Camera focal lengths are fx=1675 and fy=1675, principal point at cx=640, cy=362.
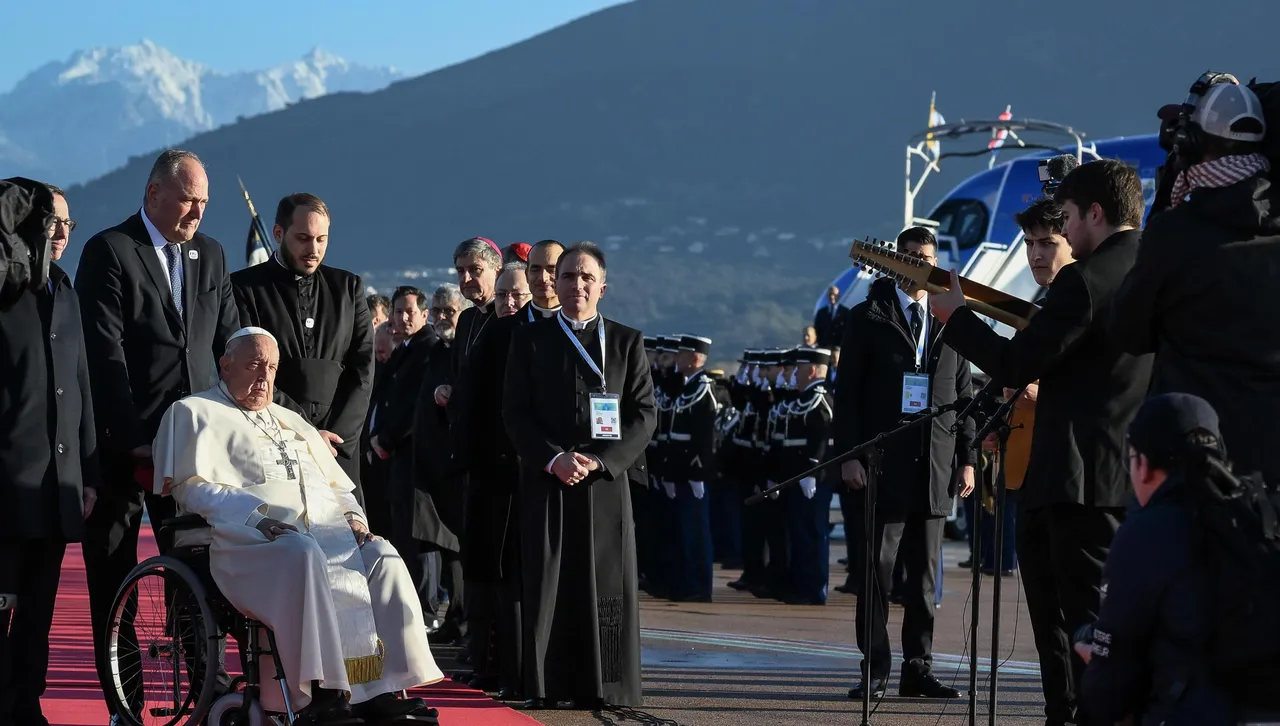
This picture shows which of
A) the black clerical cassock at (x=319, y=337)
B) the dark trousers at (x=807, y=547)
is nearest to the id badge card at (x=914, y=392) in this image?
the black clerical cassock at (x=319, y=337)

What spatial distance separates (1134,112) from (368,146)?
64208 mm

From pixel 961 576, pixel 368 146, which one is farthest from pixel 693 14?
pixel 961 576

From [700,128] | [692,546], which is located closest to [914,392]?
[692,546]

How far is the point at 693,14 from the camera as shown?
177625mm

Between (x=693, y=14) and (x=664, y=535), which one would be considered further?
(x=693, y=14)

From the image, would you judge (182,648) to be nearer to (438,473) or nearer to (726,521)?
(438,473)

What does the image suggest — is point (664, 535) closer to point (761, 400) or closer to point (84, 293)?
point (761, 400)

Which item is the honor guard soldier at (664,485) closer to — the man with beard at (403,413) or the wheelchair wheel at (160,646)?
the man with beard at (403,413)

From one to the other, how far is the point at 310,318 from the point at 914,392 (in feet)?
8.29

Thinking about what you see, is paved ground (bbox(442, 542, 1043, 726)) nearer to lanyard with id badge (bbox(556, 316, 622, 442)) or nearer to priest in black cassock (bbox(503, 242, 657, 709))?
priest in black cassock (bbox(503, 242, 657, 709))

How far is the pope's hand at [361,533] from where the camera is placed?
5.67 m

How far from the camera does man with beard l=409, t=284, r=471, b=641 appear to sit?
9.05 meters

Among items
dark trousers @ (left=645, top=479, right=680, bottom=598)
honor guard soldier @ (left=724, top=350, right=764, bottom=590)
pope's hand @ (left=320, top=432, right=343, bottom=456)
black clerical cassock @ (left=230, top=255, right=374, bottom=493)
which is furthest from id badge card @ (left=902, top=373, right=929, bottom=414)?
honor guard soldier @ (left=724, top=350, right=764, bottom=590)

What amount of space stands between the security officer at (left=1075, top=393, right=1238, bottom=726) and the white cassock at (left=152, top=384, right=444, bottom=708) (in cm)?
253
